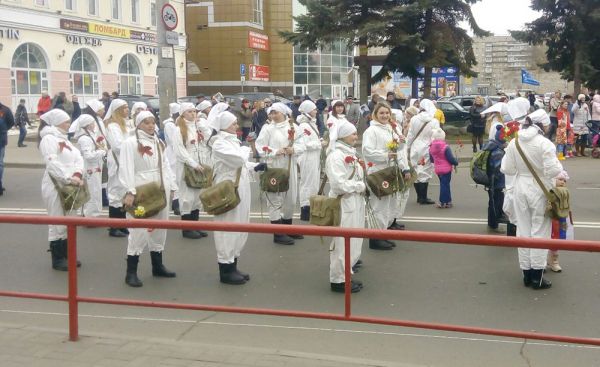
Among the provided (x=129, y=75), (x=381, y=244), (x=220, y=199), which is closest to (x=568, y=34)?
(x=220, y=199)

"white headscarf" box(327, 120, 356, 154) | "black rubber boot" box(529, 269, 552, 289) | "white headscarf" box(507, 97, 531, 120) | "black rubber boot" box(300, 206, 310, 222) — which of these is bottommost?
"black rubber boot" box(300, 206, 310, 222)

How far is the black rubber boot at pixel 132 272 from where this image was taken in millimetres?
6023

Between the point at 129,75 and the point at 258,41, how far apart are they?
1753cm

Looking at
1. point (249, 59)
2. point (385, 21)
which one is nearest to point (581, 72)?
point (385, 21)

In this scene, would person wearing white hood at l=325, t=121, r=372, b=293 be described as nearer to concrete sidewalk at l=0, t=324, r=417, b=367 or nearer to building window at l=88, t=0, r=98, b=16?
concrete sidewalk at l=0, t=324, r=417, b=367

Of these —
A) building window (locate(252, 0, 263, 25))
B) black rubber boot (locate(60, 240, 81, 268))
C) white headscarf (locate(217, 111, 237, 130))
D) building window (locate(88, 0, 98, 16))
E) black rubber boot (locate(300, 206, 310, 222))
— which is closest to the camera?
black rubber boot (locate(60, 240, 81, 268))

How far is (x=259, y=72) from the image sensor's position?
→ 5916 cm

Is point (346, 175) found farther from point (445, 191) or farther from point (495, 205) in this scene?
point (445, 191)

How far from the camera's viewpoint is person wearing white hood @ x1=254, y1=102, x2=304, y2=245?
9.62 metres

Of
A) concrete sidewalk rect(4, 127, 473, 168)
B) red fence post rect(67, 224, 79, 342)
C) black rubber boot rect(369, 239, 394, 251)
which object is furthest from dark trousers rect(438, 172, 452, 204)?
red fence post rect(67, 224, 79, 342)

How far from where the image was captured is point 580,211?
11.4 m

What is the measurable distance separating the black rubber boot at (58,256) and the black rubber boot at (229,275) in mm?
1253

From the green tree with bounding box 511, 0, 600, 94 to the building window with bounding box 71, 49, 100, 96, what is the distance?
23809 mm

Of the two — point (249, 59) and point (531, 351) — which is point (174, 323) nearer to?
point (531, 351)
